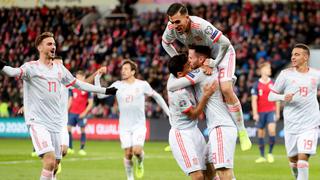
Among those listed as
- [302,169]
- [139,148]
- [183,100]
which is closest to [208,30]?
[183,100]

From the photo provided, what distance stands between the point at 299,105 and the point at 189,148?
3956mm

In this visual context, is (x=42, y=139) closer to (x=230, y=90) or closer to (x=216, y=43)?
(x=216, y=43)

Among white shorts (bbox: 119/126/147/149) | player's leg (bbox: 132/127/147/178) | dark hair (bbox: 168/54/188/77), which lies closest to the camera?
dark hair (bbox: 168/54/188/77)

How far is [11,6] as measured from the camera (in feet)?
135

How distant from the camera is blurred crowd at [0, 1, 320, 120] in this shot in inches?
1300

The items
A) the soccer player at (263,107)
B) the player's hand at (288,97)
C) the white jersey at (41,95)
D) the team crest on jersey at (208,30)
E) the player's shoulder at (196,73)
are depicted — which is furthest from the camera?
the soccer player at (263,107)

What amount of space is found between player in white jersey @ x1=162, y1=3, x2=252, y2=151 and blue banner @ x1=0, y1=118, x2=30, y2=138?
79.2 ft

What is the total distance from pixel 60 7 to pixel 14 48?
10.3 ft

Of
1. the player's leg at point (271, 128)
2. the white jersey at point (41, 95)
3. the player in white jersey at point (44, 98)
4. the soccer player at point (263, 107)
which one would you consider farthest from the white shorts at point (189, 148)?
the player's leg at point (271, 128)

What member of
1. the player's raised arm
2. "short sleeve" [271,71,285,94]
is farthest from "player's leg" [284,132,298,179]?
the player's raised arm

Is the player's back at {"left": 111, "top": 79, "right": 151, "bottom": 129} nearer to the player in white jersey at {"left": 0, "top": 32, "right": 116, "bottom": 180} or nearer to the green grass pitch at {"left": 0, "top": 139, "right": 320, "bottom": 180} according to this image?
the green grass pitch at {"left": 0, "top": 139, "right": 320, "bottom": 180}

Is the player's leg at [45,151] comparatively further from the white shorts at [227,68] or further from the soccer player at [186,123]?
the white shorts at [227,68]

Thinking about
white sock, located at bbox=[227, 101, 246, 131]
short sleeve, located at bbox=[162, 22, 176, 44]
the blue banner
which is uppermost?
short sleeve, located at bbox=[162, 22, 176, 44]

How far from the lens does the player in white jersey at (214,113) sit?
10.7 metres
